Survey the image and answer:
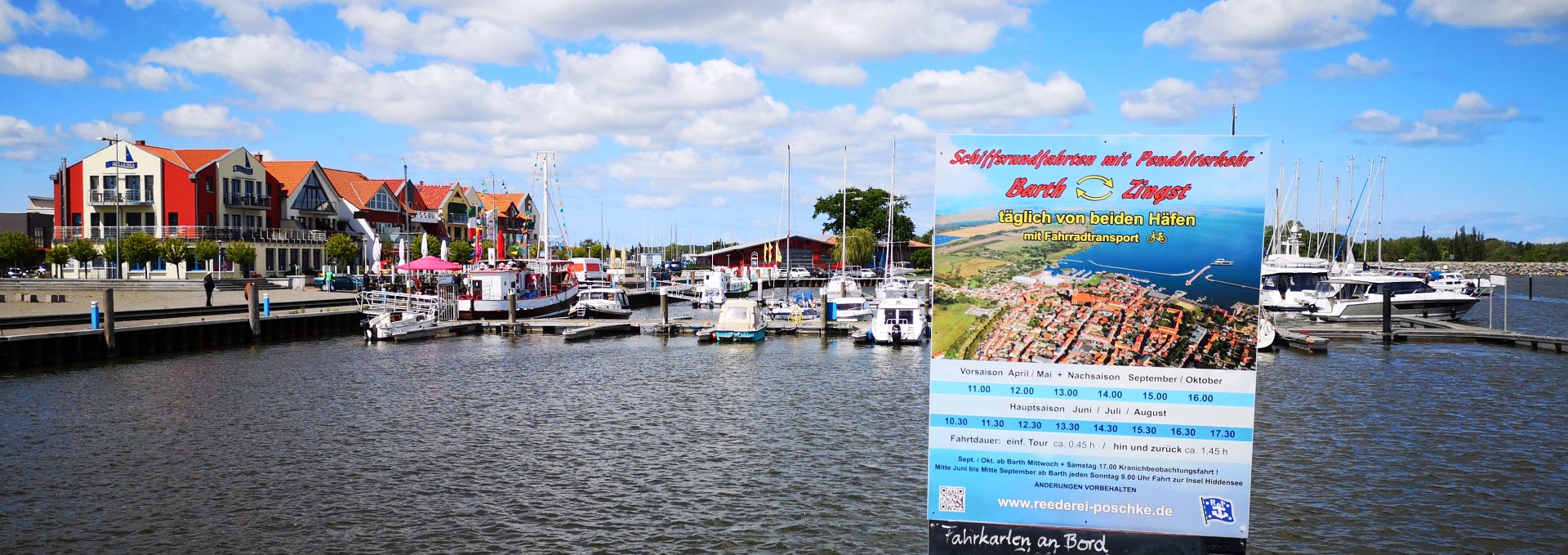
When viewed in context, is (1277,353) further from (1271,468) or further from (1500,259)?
(1500,259)

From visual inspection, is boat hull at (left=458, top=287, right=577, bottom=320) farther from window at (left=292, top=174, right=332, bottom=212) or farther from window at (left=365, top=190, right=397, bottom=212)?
window at (left=365, top=190, right=397, bottom=212)

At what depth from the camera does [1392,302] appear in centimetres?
5303

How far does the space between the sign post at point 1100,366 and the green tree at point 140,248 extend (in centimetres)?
6924

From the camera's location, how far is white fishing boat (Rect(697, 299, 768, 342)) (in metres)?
39.7

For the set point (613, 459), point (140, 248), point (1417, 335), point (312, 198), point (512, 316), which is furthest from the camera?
point (312, 198)

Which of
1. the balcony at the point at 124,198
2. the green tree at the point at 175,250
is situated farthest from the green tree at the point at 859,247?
the balcony at the point at 124,198

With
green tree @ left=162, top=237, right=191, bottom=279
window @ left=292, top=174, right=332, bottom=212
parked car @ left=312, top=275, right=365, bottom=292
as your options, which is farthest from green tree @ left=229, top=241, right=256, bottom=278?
window @ left=292, top=174, right=332, bottom=212

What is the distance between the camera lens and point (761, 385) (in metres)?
27.1

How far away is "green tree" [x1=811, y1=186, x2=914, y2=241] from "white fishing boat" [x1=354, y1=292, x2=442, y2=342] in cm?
8414

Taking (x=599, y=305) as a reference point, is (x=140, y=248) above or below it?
above

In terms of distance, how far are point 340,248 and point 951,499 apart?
241 feet

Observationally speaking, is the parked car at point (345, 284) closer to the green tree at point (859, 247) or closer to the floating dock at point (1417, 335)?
the floating dock at point (1417, 335)

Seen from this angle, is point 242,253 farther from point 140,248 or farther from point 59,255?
point 59,255

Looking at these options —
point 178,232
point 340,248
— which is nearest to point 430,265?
point 340,248
